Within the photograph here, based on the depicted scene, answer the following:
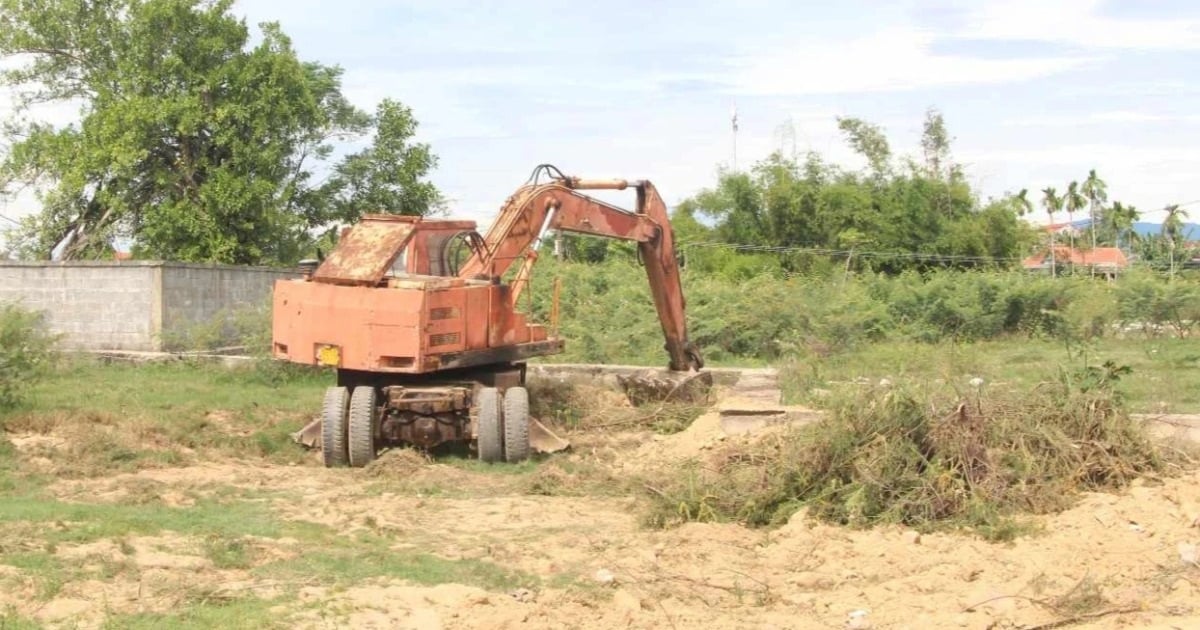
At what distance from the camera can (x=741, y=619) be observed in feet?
22.5

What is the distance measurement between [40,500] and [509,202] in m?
5.66

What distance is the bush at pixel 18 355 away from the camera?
43.1ft

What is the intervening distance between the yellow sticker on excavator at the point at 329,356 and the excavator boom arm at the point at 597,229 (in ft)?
5.87

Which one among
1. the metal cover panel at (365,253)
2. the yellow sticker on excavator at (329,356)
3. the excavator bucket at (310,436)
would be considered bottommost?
the excavator bucket at (310,436)

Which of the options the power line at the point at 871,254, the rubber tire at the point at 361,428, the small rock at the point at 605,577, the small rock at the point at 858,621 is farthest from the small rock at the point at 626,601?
the power line at the point at 871,254

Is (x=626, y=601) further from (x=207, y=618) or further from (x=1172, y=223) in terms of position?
(x=1172, y=223)

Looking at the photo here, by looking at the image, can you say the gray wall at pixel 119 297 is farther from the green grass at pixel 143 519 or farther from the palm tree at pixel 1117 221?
the palm tree at pixel 1117 221

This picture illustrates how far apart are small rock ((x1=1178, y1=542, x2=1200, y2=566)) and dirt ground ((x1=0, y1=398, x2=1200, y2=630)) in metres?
0.02

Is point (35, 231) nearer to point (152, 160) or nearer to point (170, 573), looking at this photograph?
point (152, 160)

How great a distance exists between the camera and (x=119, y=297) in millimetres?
20938

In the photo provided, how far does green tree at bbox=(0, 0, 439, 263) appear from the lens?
24.2 meters

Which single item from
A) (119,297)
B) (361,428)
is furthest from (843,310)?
(361,428)

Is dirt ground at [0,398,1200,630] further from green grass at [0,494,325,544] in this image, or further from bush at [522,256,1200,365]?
bush at [522,256,1200,365]

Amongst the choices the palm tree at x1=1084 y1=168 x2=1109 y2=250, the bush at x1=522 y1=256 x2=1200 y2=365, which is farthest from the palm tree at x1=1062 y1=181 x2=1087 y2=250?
the bush at x1=522 y1=256 x2=1200 y2=365
